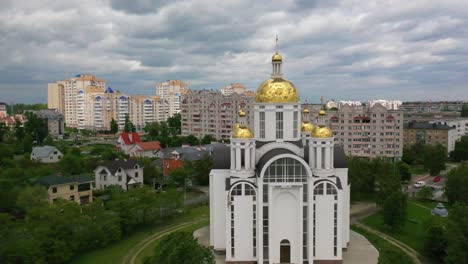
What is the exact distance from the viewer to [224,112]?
79812 millimetres

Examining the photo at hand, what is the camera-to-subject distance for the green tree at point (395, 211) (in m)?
28.4

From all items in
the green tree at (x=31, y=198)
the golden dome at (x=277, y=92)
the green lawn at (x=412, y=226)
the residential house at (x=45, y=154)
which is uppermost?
the golden dome at (x=277, y=92)

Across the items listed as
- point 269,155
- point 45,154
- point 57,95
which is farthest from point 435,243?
point 57,95

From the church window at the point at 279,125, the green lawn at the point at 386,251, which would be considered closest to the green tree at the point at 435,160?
the green lawn at the point at 386,251

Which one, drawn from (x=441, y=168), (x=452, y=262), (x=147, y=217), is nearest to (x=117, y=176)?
(x=147, y=217)

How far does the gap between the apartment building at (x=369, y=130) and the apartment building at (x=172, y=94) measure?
6552cm

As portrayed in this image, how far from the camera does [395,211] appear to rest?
28484mm

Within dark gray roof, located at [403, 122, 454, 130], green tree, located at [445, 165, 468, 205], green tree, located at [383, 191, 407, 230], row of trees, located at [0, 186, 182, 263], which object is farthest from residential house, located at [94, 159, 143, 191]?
dark gray roof, located at [403, 122, 454, 130]

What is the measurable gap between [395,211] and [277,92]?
12441 millimetres

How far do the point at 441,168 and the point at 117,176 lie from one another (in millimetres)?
38252

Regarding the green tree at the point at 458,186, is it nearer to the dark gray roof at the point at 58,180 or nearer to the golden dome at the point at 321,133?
the golden dome at the point at 321,133

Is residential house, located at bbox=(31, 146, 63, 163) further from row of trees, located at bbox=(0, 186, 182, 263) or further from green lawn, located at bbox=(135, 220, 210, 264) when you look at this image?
green lawn, located at bbox=(135, 220, 210, 264)

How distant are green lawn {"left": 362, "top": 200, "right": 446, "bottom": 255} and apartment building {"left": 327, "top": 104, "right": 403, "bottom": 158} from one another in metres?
22.4

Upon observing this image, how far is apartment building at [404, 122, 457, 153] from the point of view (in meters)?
63.5
